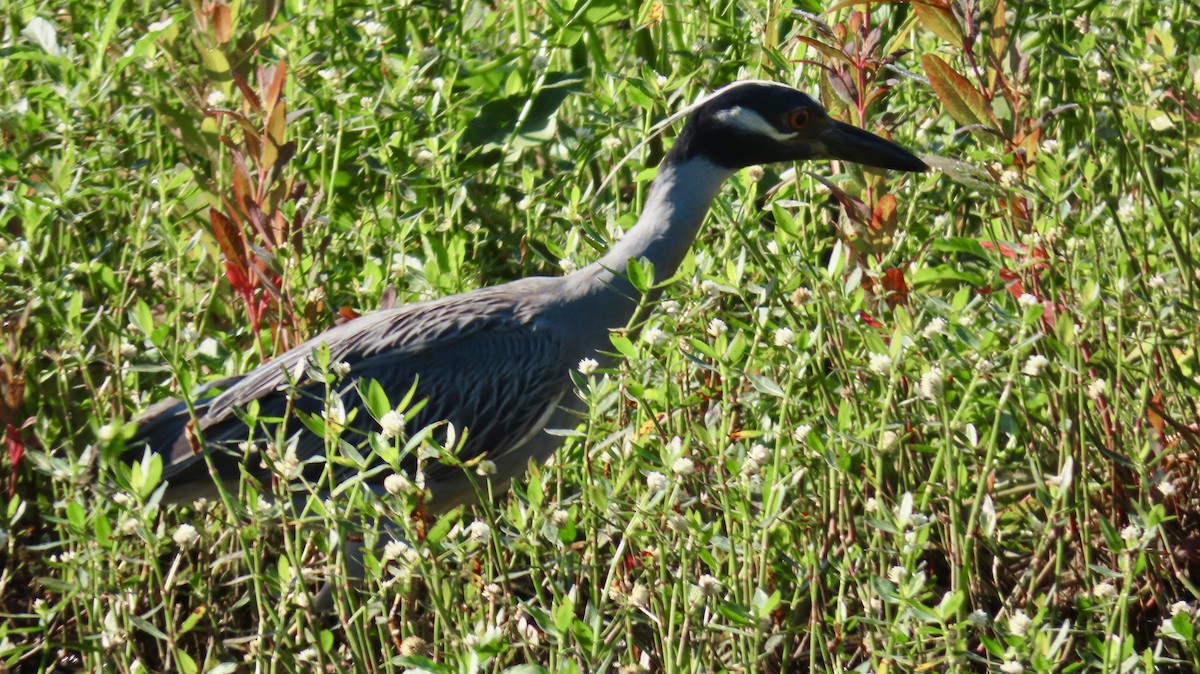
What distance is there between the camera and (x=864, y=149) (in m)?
3.29

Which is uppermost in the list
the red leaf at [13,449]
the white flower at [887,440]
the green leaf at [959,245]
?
the green leaf at [959,245]

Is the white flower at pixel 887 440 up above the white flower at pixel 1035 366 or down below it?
below

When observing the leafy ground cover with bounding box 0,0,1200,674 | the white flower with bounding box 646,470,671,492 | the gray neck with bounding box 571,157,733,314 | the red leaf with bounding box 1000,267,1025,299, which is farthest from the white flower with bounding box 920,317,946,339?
the gray neck with bounding box 571,157,733,314

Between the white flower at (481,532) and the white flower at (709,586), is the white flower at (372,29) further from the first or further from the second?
the white flower at (709,586)

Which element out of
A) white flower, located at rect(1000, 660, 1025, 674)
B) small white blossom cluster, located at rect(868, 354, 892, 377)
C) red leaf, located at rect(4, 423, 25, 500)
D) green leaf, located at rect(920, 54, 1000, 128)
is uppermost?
green leaf, located at rect(920, 54, 1000, 128)

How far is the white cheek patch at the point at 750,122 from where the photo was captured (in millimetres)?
3383

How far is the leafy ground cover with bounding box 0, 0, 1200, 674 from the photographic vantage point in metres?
2.17

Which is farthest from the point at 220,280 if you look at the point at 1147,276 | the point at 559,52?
the point at 1147,276

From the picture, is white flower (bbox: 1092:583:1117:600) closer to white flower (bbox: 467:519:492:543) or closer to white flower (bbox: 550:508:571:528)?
white flower (bbox: 550:508:571:528)

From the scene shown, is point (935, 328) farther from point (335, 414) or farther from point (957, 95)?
point (335, 414)

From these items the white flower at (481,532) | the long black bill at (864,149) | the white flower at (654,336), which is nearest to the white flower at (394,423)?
the white flower at (481,532)

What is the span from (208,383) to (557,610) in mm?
1538

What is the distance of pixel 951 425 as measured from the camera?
6.75ft

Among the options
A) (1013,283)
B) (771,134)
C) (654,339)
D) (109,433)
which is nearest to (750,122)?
(771,134)
